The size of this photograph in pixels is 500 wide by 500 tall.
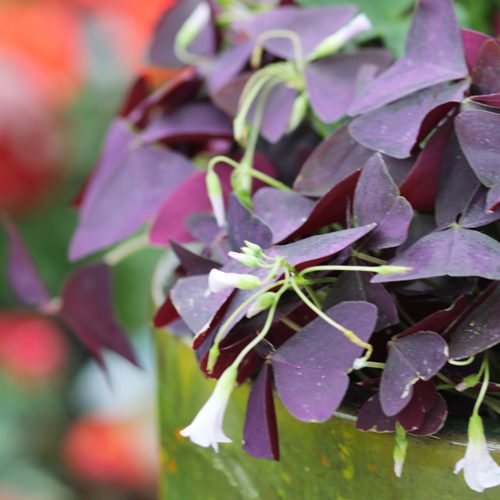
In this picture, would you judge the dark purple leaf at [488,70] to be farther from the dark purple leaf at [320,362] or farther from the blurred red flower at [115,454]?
the blurred red flower at [115,454]

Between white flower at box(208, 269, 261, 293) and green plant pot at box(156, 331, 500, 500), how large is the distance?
0.05 metres

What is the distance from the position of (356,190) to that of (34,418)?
3.16 ft

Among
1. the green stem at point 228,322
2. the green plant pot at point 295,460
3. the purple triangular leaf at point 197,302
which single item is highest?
the green stem at point 228,322

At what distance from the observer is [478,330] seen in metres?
0.23

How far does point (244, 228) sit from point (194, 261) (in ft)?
0.07

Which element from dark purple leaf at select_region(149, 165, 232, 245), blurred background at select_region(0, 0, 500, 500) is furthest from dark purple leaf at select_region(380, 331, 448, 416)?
blurred background at select_region(0, 0, 500, 500)

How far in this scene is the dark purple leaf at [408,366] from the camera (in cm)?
22

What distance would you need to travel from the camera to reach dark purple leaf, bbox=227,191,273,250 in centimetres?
25

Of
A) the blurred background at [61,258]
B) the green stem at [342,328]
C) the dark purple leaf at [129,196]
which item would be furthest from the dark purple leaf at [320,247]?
the blurred background at [61,258]

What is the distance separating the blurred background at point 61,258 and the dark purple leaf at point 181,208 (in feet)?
2.34

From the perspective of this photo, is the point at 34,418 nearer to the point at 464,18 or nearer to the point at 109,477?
the point at 109,477

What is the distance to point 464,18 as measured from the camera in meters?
0.38

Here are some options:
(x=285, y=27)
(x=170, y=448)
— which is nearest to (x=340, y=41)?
(x=285, y=27)

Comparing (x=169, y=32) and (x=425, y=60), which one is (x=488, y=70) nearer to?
(x=425, y=60)
